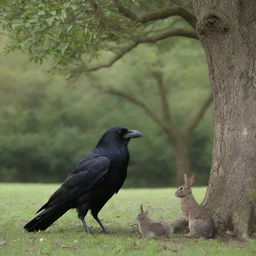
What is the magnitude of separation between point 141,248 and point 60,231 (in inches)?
84.4

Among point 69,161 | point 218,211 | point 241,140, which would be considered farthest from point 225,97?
point 69,161

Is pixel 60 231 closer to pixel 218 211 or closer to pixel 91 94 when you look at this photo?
pixel 218 211

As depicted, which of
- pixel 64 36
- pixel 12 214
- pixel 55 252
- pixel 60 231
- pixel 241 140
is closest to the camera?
pixel 55 252

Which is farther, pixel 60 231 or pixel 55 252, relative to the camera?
pixel 60 231

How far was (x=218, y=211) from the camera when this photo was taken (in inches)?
352

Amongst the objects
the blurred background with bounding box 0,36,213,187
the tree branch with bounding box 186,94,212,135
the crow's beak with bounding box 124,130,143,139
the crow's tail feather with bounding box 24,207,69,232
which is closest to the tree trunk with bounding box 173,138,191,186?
the blurred background with bounding box 0,36,213,187

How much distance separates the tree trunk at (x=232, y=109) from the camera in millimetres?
8805

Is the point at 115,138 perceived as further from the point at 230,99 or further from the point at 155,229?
the point at 230,99

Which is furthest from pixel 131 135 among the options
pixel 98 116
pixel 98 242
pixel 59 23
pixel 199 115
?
pixel 98 116

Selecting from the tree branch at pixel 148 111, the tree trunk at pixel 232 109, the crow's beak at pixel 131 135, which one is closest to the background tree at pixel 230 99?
the tree trunk at pixel 232 109

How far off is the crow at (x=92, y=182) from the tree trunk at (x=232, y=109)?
4.90 ft

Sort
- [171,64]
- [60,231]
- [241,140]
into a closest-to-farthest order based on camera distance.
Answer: [241,140] → [60,231] → [171,64]

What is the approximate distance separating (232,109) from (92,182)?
8.08 feet

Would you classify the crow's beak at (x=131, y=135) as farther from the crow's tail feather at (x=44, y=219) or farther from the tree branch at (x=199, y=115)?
the tree branch at (x=199, y=115)
